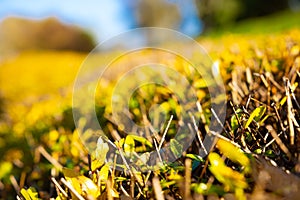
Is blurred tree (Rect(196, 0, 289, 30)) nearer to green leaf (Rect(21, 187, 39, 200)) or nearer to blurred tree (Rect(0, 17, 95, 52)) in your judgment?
blurred tree (Rect(0, 17, 95, 52))

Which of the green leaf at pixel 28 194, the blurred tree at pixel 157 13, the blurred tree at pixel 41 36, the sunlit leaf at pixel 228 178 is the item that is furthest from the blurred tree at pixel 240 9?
the sunlit leaf at pixel 228 178

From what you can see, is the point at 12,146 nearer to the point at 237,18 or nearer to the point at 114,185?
the point at 114,185

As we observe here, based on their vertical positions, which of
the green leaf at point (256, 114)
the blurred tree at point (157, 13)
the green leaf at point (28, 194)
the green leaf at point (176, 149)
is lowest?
the blurred tree at point (157, 13)

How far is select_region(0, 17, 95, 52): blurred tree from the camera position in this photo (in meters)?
28.0

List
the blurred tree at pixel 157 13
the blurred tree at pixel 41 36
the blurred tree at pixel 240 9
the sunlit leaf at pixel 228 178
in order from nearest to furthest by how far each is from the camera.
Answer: the sunlit leaf at pixel 228 178 → the blurred tree at pixel 41 36 → the blurred tree at pixel 240 9 → the blurred tree at pixel 157 13

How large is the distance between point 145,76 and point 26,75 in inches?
523

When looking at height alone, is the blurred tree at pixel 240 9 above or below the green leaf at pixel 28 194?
below

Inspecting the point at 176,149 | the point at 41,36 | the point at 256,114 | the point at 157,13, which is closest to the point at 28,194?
the point at 176,149

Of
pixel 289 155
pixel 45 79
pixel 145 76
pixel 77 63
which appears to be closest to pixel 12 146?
pixel 145 76

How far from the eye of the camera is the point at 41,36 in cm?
3081

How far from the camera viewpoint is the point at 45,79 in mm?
14812

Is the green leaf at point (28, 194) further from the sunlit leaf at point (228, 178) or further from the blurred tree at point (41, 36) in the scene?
the blurred tree at point (41, 36)

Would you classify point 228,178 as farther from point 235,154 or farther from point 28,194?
point 28,194

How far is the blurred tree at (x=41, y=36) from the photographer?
2797cm
